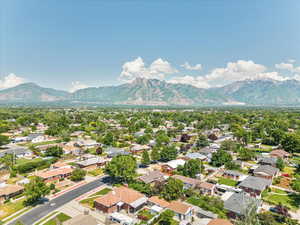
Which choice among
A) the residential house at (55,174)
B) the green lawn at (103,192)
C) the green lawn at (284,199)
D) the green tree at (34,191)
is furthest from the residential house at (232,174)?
the green tree at (34,191)

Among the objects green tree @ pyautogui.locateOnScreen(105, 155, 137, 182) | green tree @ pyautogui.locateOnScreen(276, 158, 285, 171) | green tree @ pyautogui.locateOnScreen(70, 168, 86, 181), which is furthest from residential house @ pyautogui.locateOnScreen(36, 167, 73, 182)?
green tree @ pyautogui.locateOnScreen(276, 158, 285, 171)

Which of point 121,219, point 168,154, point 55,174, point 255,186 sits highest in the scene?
point 168,154

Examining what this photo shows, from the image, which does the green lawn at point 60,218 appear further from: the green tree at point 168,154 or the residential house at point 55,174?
the green tree at point 168,154

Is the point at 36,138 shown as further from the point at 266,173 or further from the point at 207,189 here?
the point at 266,173

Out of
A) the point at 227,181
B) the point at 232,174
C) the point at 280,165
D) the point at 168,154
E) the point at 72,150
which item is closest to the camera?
the point at 227,181

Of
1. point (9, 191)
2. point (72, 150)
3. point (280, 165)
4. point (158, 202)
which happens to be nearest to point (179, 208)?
point (158, 202)

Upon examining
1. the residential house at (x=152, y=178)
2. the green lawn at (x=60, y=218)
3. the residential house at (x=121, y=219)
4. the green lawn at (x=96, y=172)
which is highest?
the residential house at (x=152, y=178)
